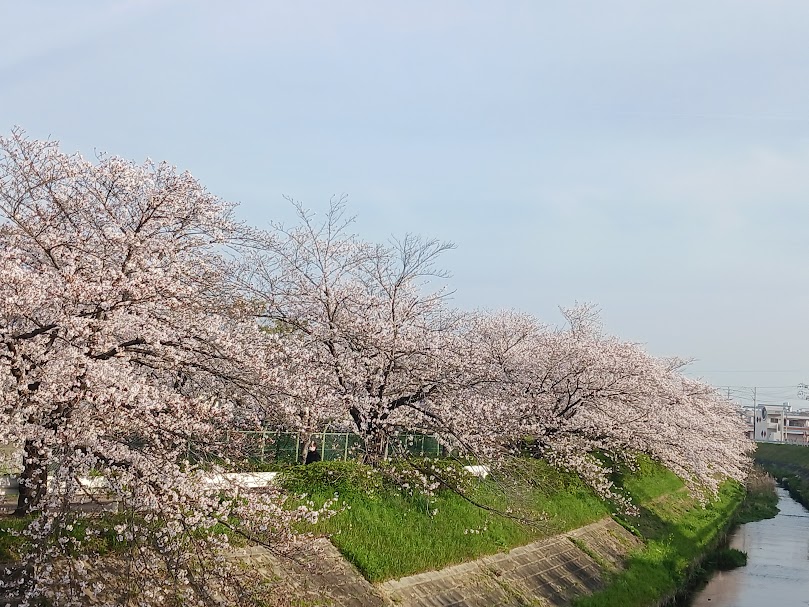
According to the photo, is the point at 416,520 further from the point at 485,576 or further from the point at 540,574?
the point at 540,574

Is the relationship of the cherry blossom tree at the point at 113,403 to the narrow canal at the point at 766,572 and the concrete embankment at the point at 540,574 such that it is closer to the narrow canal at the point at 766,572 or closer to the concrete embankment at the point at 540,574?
the concrete embankment at the point at 540,574

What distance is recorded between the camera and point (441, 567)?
16.9 metres

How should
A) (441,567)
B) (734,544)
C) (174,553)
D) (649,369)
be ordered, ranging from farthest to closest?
(734,544) → (649,369) → (441,567) → (174,553)

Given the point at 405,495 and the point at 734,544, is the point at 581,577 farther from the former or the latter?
the point at 734,544

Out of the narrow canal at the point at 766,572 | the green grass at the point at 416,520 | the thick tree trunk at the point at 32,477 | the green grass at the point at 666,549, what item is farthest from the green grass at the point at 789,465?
the thick tree trunk at the point at 32,477

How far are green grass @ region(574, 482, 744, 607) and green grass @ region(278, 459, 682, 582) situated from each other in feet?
7.80

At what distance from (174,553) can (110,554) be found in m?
1.65

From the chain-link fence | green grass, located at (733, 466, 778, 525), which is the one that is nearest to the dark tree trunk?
the chain-link fence

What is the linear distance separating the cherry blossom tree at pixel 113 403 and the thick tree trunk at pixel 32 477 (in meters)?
0.04

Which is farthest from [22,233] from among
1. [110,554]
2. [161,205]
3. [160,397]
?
[110,554]

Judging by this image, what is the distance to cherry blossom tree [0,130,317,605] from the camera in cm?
1020

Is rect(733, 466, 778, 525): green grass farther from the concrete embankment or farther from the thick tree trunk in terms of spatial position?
the thick tree trunk

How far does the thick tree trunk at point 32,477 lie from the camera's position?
1040 cm

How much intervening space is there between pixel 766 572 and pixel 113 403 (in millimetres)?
26375
